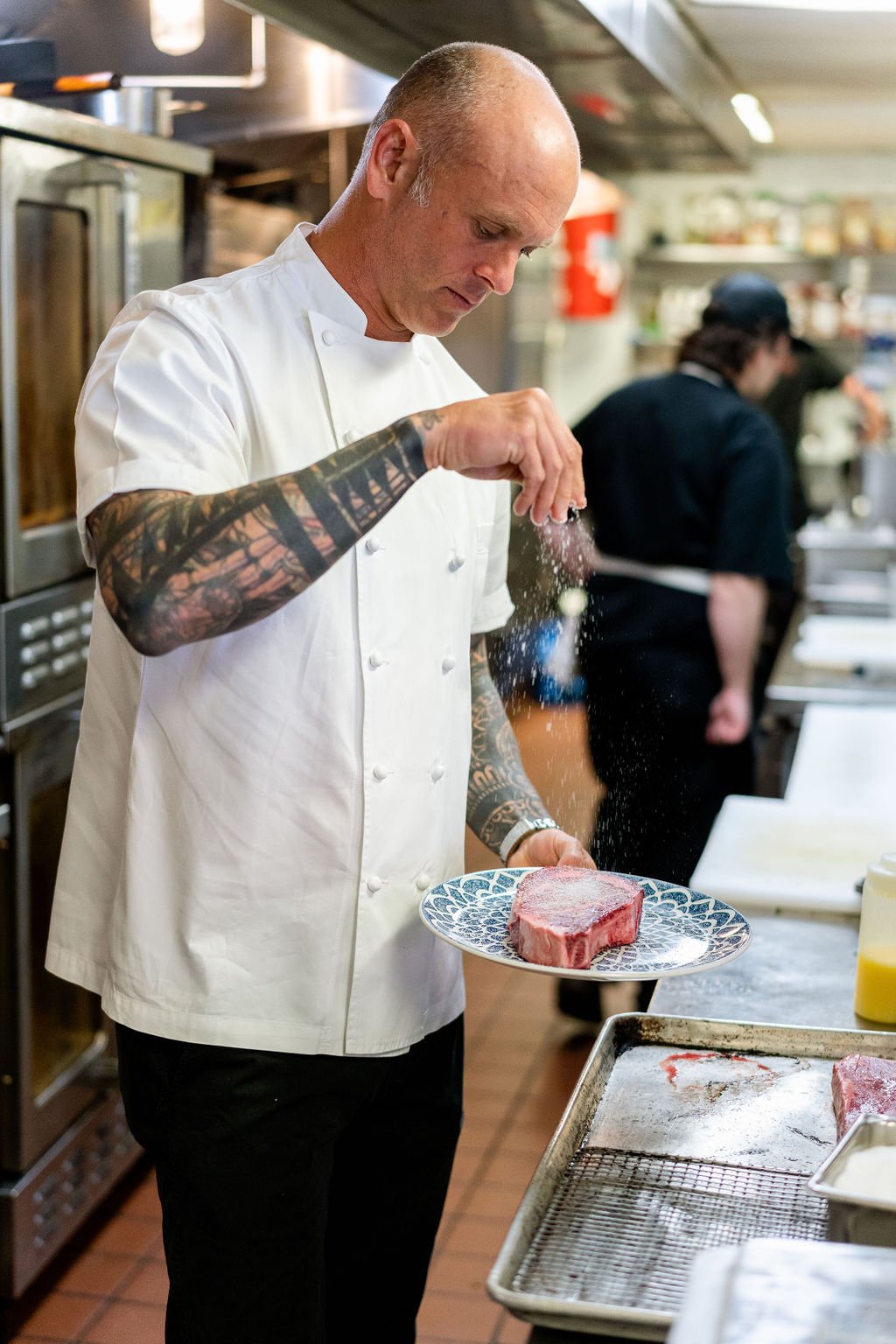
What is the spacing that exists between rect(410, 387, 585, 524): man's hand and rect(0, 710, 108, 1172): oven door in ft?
4.02

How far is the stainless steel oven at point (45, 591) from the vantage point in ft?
7.22

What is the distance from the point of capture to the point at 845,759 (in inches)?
110

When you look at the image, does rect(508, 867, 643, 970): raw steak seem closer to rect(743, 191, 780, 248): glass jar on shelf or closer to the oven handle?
the oven handle

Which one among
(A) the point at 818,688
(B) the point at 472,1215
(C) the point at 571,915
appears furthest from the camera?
(A) the point at 818,688

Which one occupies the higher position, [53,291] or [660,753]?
[53,291]

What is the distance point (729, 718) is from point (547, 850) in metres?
2.04

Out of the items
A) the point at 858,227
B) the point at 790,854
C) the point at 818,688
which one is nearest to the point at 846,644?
the point at 818,688

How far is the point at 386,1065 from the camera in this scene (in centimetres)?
154

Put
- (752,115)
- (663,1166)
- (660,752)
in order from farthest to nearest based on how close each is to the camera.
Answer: (752,115), (660,752), (663,1166)

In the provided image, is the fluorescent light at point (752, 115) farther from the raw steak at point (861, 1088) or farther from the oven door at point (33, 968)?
the raw steak at point (861, 1088)

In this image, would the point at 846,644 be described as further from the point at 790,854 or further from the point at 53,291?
the point at 53,291

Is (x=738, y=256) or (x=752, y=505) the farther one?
(x=738, y=256)

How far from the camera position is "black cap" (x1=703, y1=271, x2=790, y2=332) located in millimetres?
3643

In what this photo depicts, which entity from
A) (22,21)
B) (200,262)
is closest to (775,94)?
(200,262)
